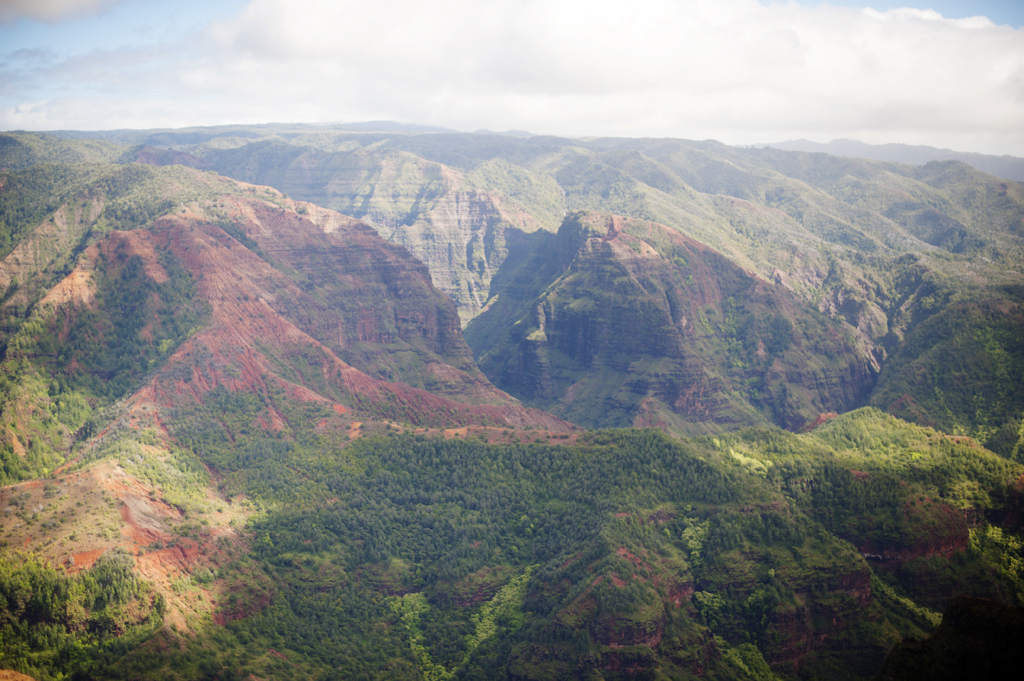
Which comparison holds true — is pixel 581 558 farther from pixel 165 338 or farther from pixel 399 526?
pixel 165 338

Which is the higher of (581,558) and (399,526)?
(581,558)

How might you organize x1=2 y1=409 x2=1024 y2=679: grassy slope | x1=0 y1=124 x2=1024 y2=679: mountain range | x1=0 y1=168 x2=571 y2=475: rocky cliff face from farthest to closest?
1. x1=0 y1=168 x2=571 y2=475: rocky cliff face
2. x1=2 y1=409 x2=1024 y2=679: grassy slope
3. x1=0 y1=124 x2=1024 y2=679: mountain range

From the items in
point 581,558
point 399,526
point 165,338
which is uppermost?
point 165,338

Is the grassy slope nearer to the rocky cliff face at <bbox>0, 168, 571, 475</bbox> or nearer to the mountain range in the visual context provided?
the mountain range

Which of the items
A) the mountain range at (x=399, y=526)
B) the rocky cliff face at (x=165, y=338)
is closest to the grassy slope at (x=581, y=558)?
the mountain range at (x=399, y=526)

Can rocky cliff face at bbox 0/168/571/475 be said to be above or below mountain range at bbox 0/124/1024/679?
above

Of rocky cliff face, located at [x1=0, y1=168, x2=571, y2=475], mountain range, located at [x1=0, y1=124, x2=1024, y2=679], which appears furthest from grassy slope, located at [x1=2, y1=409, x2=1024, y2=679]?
rocky cliff face, located at [x1=0, y1=168, x2=571, y2=475]

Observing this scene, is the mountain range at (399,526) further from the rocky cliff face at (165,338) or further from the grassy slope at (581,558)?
the rocky cliff face at (165,338)

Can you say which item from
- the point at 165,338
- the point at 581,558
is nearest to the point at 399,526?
the point at 581,558

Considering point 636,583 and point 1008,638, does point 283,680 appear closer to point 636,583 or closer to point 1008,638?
point 636,583

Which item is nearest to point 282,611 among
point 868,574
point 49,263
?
point 868,574

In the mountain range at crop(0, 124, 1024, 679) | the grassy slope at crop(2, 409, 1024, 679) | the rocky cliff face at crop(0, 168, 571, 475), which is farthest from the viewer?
the rocky cliff face at crop(0, 168, 571, 475)

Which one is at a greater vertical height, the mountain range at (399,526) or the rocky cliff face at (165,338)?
the rocky cliff face at (165,338)
